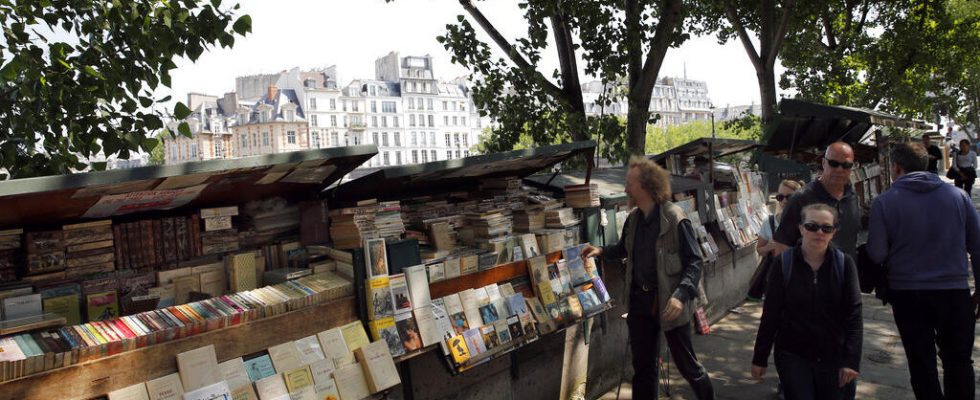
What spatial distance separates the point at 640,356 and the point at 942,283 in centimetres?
178

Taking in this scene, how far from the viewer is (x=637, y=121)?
937cm

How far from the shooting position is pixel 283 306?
10.8 feet

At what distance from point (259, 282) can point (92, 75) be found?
9.46 ft

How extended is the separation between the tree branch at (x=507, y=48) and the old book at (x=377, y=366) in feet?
21.3

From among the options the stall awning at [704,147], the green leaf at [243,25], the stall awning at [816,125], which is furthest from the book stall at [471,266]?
the stall awning at [816,125]

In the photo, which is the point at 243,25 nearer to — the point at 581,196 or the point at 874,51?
the point at 581,196

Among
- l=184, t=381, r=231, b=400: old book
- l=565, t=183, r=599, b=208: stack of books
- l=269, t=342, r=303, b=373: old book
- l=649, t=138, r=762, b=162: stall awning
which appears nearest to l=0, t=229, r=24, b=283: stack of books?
l=184, t=381, r=231, b=400: old book

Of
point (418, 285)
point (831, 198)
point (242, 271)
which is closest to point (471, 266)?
point (418, 285)

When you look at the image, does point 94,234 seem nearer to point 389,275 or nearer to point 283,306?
point 283,306

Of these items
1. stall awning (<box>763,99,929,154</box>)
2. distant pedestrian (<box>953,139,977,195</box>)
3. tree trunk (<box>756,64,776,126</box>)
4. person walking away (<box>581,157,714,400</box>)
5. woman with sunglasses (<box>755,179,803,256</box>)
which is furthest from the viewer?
tree trunk (<box>756,64,776,126</box>)

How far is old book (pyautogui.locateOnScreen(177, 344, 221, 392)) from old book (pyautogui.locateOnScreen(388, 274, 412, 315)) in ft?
3.44

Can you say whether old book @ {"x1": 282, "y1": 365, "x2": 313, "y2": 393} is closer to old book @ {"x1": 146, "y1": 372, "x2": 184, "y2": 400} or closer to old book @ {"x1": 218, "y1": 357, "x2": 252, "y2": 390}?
old book @ {"x1": 218, "y1": 357, "x2": 252, "y2": 390}

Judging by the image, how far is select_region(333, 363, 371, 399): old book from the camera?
335 centimetres

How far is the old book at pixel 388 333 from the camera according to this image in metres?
3.62
